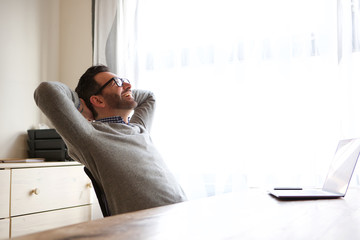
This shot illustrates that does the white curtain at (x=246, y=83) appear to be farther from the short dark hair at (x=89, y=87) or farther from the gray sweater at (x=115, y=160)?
the gray sweater at (x=115, y=160)

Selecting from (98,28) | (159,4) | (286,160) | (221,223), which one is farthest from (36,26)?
(221,223)

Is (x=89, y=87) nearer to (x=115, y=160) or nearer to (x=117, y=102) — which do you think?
(x=117, y=102)

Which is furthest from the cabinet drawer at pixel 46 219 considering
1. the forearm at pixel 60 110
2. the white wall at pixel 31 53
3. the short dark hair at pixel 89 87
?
the forearm at pixel 60 110

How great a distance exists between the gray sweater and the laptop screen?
53 centimetres

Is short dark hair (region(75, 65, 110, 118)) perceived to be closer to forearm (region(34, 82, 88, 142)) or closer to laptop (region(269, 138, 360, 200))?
forearm (region(34, 82, 88, 142))

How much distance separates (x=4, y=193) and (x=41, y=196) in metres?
0.26

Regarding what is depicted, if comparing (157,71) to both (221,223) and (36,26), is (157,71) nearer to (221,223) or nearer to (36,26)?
(36,26)

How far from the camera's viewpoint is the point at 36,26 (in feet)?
10.7

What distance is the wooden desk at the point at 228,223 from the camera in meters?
0.61

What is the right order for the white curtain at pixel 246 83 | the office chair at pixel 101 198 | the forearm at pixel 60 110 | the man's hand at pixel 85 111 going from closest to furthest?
the office chair at pixel 101 198, the forearm at pixel 60 110, the man's hand at pixel 85 111, the white curtain at pixel 246 83

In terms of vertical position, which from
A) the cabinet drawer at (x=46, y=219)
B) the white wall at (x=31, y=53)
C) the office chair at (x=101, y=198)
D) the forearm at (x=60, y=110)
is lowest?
the cabinet drawer at (x=46, y=219)

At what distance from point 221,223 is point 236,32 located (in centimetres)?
217

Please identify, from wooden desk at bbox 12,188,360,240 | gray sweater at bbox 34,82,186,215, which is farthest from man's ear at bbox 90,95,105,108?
wooden desk at bbox 12,188,360,240

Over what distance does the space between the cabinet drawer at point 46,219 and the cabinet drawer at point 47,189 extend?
3 centimetres
